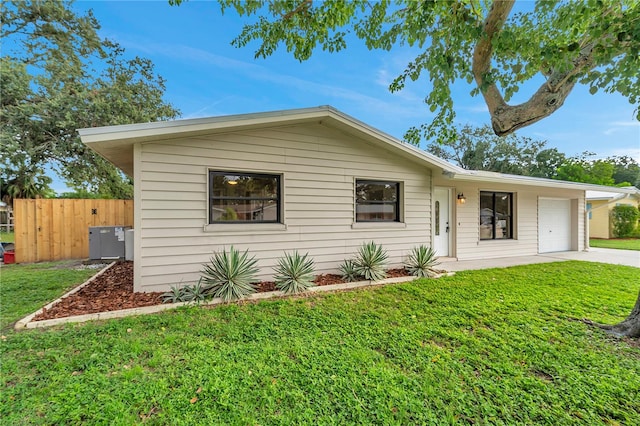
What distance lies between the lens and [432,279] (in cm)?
587

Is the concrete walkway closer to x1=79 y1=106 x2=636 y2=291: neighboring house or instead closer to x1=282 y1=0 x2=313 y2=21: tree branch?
x1=79 y1=106 x2=636 y2=291: neighboring house

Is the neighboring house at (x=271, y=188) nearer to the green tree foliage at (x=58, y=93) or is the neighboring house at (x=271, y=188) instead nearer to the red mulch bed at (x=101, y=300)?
the red mulch bed at (x=101, y=300)

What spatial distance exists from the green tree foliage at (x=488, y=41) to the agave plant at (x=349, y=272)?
2956 mm

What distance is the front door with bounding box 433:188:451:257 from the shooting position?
824 centimetres

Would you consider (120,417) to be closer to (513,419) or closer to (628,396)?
(513,419)

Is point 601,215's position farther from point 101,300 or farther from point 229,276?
point 101,300

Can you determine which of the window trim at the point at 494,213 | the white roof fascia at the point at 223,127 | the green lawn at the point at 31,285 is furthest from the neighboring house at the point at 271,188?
the green lawn at the point at 31,285

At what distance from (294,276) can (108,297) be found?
10.1ft

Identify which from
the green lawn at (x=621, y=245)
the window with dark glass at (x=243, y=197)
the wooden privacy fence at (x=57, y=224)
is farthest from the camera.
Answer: the green lawn at (x=621, y=245)

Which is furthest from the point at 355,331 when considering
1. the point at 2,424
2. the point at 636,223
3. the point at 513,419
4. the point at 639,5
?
the point at 636,223

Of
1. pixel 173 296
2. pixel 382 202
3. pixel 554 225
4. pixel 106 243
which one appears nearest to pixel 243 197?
pixel 173 296

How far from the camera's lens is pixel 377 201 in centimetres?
669

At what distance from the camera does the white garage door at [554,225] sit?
997 centimetres

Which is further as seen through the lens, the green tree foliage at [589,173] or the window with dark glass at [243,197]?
the green tree foliage at [589,173]
